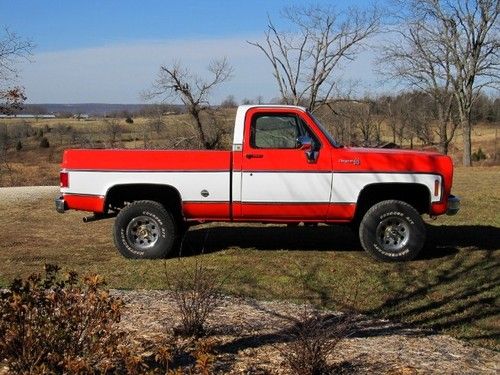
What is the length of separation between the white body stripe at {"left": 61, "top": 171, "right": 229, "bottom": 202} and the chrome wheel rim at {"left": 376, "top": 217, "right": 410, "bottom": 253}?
1978 millimetres

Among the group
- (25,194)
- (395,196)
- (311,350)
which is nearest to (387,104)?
(25,194)

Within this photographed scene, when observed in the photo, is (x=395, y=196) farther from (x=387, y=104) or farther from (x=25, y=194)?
(x=387, y=104)

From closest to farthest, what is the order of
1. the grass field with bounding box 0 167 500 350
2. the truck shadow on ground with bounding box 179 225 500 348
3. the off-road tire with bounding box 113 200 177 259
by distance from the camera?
the truck shadow on ground with bounding box 179 225 500 348 < the grass field with bounding box 0 167 500 350 < the off-road tire with bounding box 113 200 177 259

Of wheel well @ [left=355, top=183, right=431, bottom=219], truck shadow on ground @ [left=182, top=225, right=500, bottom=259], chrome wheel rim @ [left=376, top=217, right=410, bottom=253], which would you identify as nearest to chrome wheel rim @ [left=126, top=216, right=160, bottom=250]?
truck shadow on ground @ [left=182, top=225, right=500, bottom=259]

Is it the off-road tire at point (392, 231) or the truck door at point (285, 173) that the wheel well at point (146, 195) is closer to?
the truck door at point (285, 173)

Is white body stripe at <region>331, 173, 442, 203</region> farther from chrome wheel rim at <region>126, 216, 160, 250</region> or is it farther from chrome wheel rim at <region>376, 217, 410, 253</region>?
chrome wheel rim at <region>126, 216, 160, 250</region>

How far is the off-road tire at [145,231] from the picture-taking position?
333 inches

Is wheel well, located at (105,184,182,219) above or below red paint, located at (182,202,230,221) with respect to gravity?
above

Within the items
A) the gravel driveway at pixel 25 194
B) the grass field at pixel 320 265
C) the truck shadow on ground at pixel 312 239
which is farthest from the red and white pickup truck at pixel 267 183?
the gravel driveway at pixel 25 194

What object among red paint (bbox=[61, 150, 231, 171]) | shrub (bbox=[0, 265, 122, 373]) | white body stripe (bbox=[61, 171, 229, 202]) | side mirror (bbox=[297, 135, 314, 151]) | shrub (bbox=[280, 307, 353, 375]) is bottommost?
shrub (bbox=[280, 307, 353, 375])

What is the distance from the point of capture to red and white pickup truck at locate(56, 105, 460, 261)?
8.23 meters

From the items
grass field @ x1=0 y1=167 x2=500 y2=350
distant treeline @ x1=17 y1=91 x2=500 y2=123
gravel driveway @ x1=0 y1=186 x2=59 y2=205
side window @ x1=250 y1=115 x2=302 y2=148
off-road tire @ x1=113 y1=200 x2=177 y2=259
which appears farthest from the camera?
distant treeline @ x1=17 y1=91 x2=500 y2=123

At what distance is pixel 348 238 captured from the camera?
1024cm

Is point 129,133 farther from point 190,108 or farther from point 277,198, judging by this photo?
point 277,198
